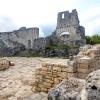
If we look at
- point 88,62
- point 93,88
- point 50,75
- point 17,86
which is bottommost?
point 17,86

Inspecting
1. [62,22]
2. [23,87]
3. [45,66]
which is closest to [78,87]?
[45,66]

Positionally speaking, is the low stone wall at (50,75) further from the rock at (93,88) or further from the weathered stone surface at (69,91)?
the rock at (93,88)

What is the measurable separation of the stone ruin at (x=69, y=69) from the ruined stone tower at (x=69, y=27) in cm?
3047

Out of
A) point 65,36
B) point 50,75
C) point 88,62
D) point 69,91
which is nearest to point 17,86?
point 50,75

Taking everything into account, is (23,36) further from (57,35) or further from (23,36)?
(57,35)

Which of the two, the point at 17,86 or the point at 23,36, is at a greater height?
the point at 23,36

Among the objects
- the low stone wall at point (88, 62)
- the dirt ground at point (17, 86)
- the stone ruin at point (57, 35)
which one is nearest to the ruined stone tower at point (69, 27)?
the stone ruin at point (57, 35)

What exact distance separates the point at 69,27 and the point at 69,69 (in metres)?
35.3

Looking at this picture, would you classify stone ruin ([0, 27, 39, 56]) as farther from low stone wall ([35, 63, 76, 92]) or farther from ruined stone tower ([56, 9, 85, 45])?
low stone wall ([35, 63, 76, 92])

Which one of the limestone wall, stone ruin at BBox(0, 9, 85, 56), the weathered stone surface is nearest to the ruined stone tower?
stone ruin at BBox(0, 9, 85, 56)

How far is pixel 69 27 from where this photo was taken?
41906 millimetres

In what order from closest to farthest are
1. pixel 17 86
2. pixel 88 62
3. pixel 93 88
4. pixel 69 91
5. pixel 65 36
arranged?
pixel 93 88 < pixel 69 91 < pixel 88 62 < pixel 17 86 < pixel 65 36

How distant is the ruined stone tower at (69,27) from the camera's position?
39.4 meters

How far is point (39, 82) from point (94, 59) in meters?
1.93
